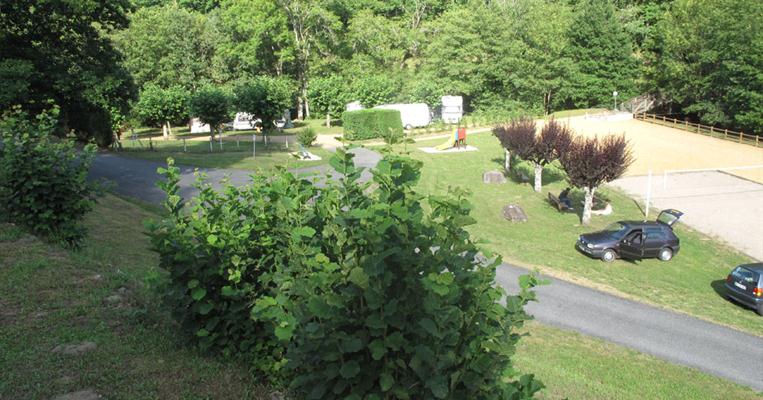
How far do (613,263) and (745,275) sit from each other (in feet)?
12.1

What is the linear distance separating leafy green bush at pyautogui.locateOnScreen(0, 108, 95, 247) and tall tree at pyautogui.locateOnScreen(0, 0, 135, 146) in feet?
38.7

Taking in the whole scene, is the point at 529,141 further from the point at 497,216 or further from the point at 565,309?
the point at 565,309

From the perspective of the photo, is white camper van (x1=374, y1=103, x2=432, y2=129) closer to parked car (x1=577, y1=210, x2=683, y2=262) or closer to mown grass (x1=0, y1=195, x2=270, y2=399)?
parked car (x1=577, y1=210, x2=683, y2=262)

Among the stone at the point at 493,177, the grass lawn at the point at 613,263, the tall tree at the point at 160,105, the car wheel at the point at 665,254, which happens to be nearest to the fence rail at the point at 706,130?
the grass lawn at the point at 613,263

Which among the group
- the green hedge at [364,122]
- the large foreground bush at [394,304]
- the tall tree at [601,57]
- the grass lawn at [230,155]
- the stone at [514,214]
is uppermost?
the tall tree at [601,57]

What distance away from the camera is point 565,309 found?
1373 centimetres

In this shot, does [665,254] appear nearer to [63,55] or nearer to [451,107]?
[63,55]

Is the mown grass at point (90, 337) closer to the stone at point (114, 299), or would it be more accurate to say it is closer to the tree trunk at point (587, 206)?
the stone at point (114, 299)

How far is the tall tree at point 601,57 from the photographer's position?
5809 centimetres

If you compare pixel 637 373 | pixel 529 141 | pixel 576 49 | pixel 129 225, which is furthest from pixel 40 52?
pixel 576 49

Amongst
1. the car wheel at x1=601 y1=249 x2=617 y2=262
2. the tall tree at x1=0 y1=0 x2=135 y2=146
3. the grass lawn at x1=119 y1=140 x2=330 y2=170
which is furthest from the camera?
the grass lawn at x1=119 y1=140 x2=330 y2=170

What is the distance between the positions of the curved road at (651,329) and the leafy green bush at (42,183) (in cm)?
489

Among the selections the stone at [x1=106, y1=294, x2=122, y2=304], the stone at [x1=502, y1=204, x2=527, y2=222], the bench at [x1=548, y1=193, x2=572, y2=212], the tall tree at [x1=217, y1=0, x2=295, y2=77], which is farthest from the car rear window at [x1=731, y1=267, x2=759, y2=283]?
the tall tree at [x1=217, y1=0, x2=295, y2=77]

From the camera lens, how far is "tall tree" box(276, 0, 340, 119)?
190ft
